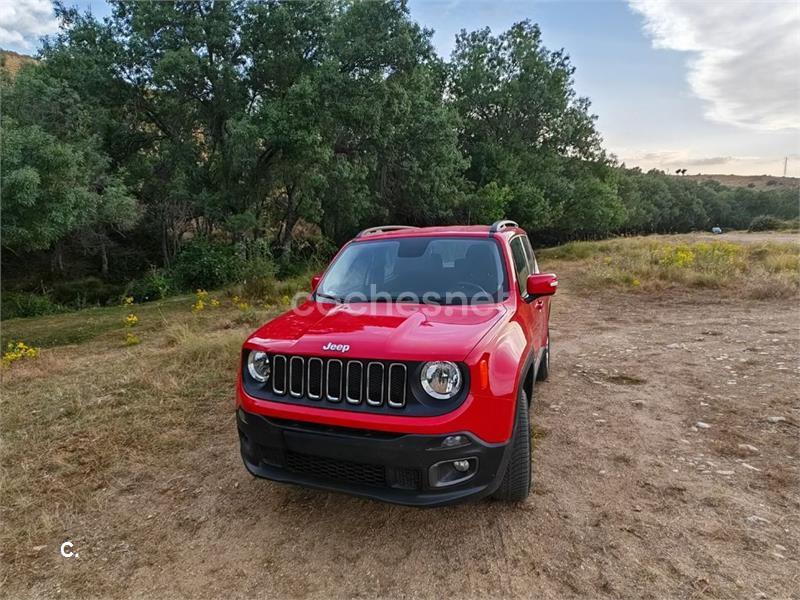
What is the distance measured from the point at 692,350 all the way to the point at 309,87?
12.2 metres

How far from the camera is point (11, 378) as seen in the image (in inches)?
234

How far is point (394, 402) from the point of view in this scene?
247 centimetres

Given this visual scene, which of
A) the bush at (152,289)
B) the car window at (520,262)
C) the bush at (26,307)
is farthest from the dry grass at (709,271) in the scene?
the bush at (26,307)

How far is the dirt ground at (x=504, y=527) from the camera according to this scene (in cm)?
242

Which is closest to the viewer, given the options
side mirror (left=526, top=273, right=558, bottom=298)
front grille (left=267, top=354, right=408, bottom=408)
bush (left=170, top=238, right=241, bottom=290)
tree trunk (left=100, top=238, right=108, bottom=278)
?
front grille (left=267, top=354, right=408, bottom=408)

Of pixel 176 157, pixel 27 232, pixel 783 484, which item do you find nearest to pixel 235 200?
pixel 176 157

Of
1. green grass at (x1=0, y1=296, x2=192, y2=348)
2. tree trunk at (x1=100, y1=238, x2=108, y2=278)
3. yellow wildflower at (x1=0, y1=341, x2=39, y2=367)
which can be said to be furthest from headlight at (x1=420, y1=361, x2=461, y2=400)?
tree trunk at (x1=100, y1=238, x2=108, y2=278)

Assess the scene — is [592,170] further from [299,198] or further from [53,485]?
[53,485]

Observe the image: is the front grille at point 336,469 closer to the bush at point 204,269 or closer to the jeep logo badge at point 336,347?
the jeep logo badge at point 336,347

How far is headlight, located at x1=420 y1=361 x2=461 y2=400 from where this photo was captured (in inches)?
96.9

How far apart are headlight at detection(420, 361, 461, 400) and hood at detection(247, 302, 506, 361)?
72 mm

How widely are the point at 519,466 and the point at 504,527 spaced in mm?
360

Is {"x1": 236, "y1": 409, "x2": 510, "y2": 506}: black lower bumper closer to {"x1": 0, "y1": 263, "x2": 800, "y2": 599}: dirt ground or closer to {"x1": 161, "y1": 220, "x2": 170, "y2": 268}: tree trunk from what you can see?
{"x1": 0, "y1": 263, "x2": 800, "y2": 599}: dirt ground

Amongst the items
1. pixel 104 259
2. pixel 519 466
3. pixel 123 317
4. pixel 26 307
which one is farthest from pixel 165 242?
pixel 519 466
